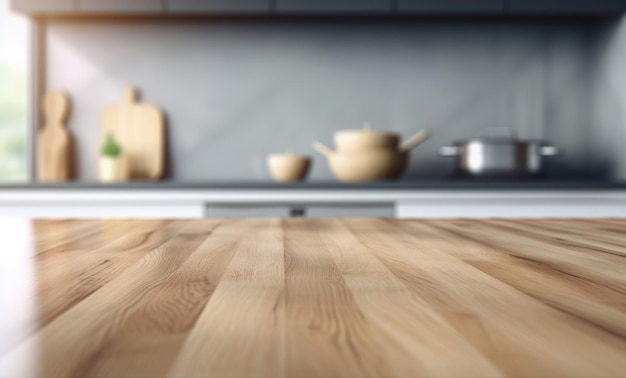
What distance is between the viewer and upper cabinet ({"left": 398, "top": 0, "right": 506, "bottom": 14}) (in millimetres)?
2295

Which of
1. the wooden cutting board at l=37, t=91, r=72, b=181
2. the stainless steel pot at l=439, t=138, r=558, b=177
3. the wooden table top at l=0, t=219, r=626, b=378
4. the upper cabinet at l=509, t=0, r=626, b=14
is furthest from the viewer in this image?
the wooden cutting board at l=37, t=91, r=72, b=181

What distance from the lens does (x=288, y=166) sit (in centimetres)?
233

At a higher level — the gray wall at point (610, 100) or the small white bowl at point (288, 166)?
the gray wall at point (610, 100)

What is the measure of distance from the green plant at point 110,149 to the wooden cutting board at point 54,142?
27 cm

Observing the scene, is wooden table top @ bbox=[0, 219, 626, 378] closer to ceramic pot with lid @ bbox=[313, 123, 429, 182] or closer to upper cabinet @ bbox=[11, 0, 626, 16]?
ceramic pot with lid @ bbox=[313, 123, 429, 182]

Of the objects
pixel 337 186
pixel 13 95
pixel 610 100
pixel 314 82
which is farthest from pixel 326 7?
pixel 13 95

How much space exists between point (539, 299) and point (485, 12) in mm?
2194

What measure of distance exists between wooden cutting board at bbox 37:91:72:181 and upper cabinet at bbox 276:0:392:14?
1160 mm

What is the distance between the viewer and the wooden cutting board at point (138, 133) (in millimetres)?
2574

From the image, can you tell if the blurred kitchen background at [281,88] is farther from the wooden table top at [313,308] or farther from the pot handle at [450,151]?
the wooden table top at [313,308]

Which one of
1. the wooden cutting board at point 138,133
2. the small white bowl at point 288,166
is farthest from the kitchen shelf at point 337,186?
the wooden cutting board at point 138,133

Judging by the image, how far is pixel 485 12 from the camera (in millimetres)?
→ 2320

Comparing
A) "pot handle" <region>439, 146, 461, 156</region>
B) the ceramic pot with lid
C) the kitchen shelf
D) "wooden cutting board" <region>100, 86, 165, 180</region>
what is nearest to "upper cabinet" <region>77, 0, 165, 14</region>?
"wooden cutting board" <region>100, 86, 165, 180</region>

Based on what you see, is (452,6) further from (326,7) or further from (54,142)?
(54,142)
